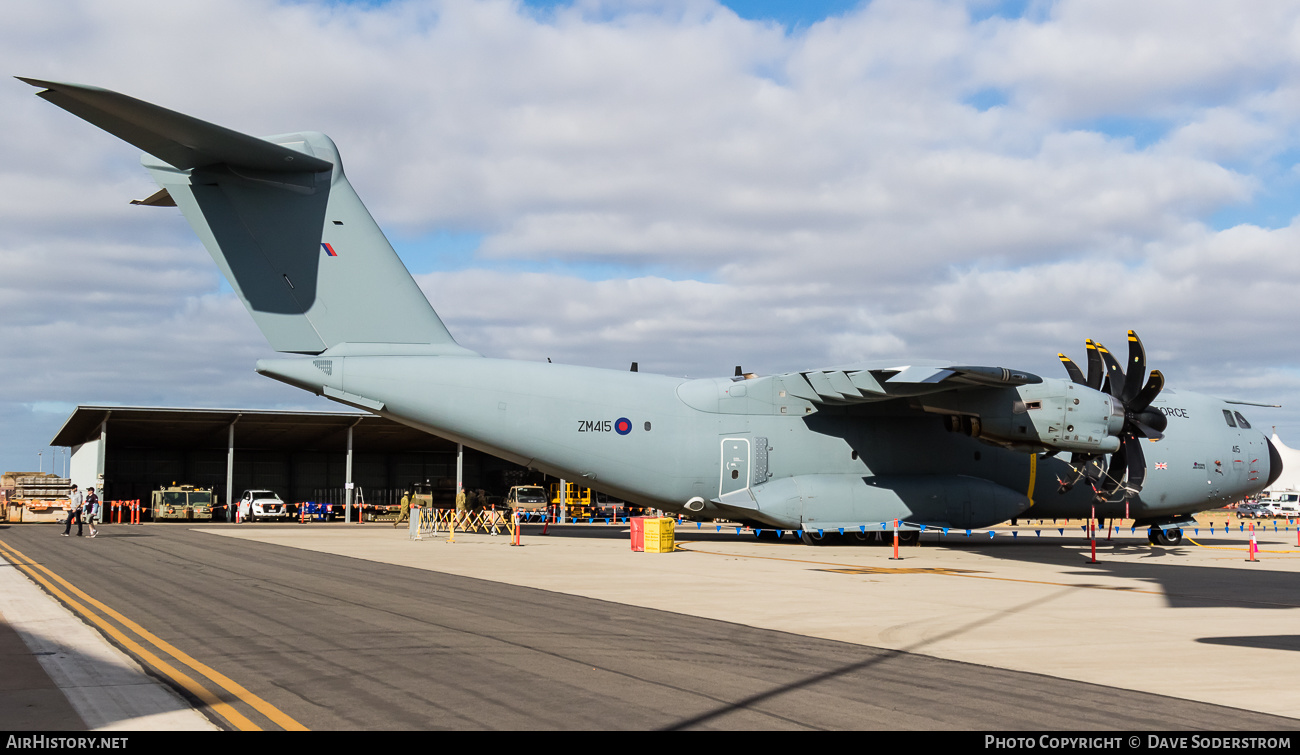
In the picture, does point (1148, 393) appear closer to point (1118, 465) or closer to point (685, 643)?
point (1118, 465)

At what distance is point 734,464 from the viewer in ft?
79.6

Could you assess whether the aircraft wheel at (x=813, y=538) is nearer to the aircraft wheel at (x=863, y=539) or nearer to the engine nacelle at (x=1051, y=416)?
the aircraft wheel at (x=863, y=539)

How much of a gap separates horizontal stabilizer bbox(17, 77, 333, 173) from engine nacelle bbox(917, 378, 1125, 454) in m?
15.2

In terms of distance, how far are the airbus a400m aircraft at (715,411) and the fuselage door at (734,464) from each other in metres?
0.05

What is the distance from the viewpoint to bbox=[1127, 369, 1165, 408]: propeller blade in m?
21.9

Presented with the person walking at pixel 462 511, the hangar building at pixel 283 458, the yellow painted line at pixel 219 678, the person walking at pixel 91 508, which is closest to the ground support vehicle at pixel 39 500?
the hangar building at pixel 283 458

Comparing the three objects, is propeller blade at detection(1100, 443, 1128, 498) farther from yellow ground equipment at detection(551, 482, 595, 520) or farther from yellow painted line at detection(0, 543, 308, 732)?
yellow ground equipment at detection(551, 482, 595, 520)

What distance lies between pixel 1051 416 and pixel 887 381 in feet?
11.9

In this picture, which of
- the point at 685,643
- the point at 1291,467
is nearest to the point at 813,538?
the point at 685,643

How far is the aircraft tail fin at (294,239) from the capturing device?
1852cm

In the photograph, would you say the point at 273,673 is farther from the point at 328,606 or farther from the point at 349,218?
the point at 349,218

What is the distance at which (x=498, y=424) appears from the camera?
22688 millimetres
